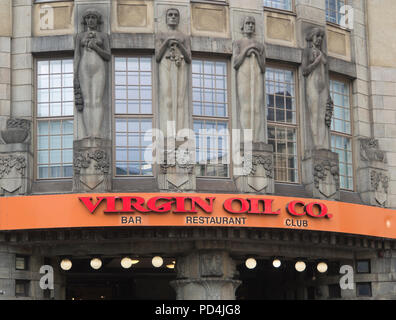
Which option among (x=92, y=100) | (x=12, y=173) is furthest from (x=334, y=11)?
(x=12, y=173)

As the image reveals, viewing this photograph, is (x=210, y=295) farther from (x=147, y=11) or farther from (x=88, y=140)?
(x=147, y=11)

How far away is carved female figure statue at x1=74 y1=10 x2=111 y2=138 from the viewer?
2712 cm

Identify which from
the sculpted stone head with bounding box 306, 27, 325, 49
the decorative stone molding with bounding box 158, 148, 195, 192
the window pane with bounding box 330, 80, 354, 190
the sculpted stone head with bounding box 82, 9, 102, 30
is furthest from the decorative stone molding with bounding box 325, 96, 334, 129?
the sculpted stone head with bounding box 82, 9, 102, 30

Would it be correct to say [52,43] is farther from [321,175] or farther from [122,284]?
[122,284]

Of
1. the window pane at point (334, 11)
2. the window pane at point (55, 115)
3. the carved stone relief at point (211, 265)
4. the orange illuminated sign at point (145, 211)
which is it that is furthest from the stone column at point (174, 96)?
the window pane at point (334, 11)

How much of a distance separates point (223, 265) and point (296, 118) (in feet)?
17.6

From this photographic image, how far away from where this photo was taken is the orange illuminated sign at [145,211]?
2583 centimetres

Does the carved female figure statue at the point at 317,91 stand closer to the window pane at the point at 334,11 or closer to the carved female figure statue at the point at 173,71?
the window pane at the point at 334,11

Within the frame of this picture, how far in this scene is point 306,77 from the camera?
2942 centimetres

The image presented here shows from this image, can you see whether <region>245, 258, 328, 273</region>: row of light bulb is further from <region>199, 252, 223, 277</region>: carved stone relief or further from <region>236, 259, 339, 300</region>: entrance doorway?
<region>199, 252, 223, 277</region>: carved stone relief

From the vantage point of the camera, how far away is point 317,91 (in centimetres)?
2920

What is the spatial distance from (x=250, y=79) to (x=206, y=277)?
5.97 m

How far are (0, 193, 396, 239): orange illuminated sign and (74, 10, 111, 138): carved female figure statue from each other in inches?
89.3
